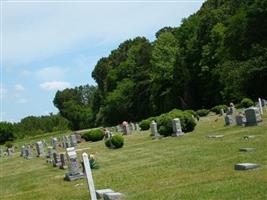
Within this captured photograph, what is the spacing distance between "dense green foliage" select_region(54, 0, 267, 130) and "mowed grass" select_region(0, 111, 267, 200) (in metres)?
23.4

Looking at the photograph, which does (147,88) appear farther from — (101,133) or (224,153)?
(224,153)

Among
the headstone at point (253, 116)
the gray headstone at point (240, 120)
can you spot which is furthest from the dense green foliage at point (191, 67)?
the headstone at point (253, 116)

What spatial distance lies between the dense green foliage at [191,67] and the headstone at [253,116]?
66.3ft

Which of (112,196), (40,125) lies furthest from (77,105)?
(112,196)

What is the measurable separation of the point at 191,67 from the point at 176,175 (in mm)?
61691

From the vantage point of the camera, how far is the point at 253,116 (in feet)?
88.6

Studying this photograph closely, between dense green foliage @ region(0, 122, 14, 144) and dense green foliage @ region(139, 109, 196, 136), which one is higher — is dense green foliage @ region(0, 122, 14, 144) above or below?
above

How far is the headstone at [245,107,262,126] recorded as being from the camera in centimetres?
2669

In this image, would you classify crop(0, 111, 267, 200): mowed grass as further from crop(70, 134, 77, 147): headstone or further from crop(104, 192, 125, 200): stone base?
crop(70, 134, 77, 147): headstone

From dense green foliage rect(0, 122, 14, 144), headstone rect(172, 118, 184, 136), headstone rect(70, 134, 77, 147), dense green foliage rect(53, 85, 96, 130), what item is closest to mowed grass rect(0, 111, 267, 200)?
headstone rect(172, 118, 184, 136)

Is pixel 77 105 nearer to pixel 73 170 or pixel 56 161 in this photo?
pixel 56 161

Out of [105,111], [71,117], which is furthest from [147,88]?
[71,117]

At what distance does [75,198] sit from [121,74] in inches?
3460

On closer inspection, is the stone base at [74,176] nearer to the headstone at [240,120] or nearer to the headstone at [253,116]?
the headstone at [253,116]
